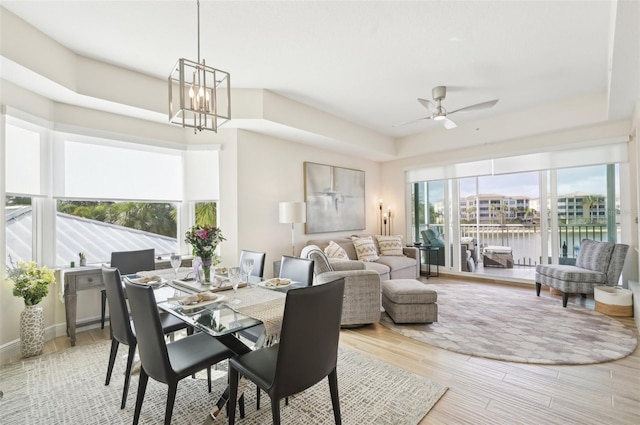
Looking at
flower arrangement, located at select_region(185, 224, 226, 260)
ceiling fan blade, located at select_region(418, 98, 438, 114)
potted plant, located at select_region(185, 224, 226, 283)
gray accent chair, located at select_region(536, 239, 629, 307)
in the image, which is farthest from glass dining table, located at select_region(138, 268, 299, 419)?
gray accent chair, located at select_region(536, 239, 629, 307)

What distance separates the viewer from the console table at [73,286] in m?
3.03

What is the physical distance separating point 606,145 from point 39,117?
733cm

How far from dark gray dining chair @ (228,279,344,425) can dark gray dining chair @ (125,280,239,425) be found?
20cm

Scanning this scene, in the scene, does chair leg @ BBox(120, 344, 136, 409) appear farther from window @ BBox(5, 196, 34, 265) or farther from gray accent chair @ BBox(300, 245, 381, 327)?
window @ BBox(5, 196, 34, 265)

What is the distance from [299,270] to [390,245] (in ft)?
11.4

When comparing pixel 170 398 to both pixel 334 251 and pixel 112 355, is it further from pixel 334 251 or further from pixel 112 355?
pixel 334 251

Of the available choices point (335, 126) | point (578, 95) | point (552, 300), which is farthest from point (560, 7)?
point (552, 300)

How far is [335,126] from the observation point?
16.4 feet

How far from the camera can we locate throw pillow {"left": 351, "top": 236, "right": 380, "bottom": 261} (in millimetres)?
5246

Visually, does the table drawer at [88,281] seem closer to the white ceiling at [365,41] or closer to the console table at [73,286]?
the console table at [73,286]

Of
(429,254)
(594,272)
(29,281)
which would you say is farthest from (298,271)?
(429,254)

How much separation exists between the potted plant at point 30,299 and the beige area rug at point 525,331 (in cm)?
355

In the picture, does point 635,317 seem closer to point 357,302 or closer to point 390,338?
point 390,338

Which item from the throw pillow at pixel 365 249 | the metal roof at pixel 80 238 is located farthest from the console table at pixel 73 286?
the throw pillow at pixel 365 249
